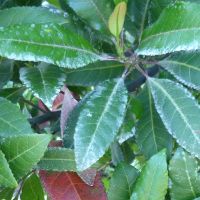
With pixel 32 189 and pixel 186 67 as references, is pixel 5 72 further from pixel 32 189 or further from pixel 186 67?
pixel 186 67

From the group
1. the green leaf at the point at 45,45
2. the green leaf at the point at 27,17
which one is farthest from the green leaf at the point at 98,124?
the green leaf at the point at 27,17

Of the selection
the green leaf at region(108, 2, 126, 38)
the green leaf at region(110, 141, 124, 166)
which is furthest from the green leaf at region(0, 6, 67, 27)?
the green leaf at region(110, 141, 124, 166)

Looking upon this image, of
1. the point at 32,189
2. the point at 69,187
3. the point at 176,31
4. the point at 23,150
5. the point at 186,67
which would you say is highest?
the point at 176,31

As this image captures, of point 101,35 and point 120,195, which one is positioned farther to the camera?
point 101,35

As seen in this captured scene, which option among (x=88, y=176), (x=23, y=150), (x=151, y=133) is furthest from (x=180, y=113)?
(x=23, y=150)

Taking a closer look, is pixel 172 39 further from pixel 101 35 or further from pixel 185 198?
pixel 185 198

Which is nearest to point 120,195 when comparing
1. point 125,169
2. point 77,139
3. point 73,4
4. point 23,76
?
point 125,169
